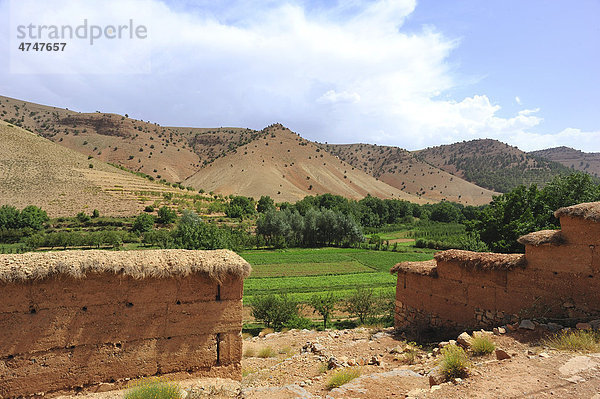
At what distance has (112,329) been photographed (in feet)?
24.0

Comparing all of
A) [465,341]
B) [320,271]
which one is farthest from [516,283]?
[320,271]

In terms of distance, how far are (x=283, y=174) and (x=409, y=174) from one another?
63.5 meters

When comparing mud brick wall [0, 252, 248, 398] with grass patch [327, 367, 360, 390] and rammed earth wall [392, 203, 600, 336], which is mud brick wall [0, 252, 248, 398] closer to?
grass patch [327, 367, 360, 390]

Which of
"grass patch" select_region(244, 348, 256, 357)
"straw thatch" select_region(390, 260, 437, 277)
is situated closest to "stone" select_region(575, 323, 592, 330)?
"straw thatch" select_region(390, 260, 437, 277)

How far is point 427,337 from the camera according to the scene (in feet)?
39.6

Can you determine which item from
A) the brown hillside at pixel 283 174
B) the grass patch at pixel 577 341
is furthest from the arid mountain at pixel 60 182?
the grass patch at pixel 577 341

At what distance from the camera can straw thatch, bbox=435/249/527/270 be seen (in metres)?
10.3

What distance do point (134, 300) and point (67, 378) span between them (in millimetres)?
1955

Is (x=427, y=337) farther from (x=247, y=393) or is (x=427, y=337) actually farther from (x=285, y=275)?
(x=285, y=275)

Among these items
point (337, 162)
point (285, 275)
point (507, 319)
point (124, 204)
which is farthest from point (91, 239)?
point (337, 162)

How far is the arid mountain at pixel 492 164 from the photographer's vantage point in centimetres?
12438

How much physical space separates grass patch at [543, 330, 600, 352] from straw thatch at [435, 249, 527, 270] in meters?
2.63

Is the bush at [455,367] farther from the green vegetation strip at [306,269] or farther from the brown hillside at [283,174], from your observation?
the brown hillside at [283,174]

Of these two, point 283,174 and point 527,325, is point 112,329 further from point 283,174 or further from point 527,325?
point 283,174
